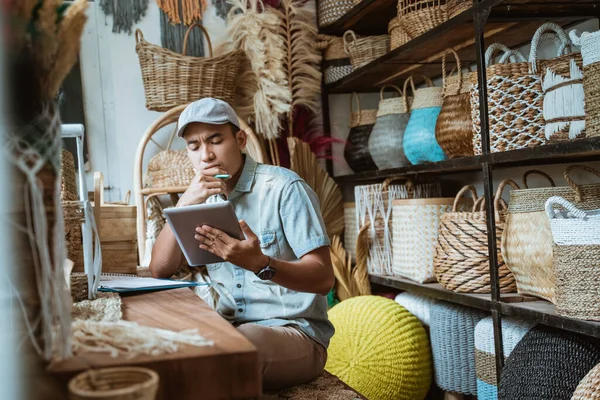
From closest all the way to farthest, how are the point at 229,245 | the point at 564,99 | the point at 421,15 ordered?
the point at 229,245 < the point at 564,99 < the point at 421,15

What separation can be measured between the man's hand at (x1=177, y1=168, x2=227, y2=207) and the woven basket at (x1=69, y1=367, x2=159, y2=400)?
142 centimetres

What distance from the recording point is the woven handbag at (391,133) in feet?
10.6

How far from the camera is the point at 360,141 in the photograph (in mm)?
3648

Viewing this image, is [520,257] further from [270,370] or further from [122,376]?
[122,376]

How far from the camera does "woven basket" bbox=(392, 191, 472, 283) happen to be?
293 centimetres

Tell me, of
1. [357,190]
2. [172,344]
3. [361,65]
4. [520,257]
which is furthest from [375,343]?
[172,344]

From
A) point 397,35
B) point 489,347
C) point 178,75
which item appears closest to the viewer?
point 489,347

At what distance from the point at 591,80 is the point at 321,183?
2.03 m

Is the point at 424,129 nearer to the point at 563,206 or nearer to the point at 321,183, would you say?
the point at 321,183

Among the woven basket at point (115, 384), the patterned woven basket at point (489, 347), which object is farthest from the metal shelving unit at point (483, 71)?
the woven basket at point (115, 384)


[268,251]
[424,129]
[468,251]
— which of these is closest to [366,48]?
[424,129]

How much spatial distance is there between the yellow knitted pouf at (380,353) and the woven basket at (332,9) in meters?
1.68

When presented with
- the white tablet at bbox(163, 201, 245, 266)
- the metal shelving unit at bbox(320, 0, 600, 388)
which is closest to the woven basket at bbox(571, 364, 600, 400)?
the metal shelving unit at bbox(320, 0, 600, 388)

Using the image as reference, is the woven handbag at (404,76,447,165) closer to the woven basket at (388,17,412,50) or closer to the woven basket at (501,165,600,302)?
the woven basket at (388,17,412,50)
